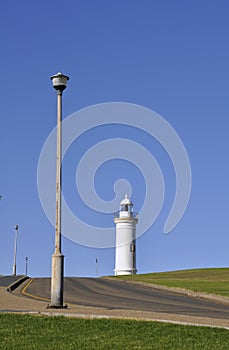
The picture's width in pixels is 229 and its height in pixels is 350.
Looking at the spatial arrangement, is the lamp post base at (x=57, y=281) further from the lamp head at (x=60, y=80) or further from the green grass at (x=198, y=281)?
the green grass at (x=198, y=281)

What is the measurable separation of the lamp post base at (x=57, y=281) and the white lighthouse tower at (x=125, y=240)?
59.5 metres

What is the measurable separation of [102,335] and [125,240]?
68519 mm

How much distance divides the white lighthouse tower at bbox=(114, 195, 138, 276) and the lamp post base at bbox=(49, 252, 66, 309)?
59504 millimetres

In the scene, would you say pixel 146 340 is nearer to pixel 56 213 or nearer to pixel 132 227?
pixel 56 213

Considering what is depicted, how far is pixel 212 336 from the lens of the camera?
1201 centimetres

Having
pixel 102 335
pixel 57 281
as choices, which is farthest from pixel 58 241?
pixel 102 335

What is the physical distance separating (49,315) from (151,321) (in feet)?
8.38

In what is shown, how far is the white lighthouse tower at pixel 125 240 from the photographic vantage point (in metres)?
78.4

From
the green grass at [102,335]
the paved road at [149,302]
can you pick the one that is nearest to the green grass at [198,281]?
the paved road at [149,302]

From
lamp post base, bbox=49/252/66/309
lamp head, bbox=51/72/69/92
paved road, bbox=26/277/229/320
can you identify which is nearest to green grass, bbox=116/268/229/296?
paved road, bbox=26/277/229/320

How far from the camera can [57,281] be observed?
1830cm

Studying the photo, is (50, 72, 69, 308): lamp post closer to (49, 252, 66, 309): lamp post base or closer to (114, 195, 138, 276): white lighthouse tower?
(49, 252, 66, 309): lamp post base

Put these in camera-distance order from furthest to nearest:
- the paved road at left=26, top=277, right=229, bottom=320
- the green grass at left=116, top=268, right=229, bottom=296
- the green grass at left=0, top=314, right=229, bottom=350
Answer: the green grass at left=116, top=268, right=229, bottom=296 < the paved road at left=26, top=277, right=229, bottom=320 < the green grass at left=0, top=314, right=229, bottom=350

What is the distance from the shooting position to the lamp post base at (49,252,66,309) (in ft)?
59.7
